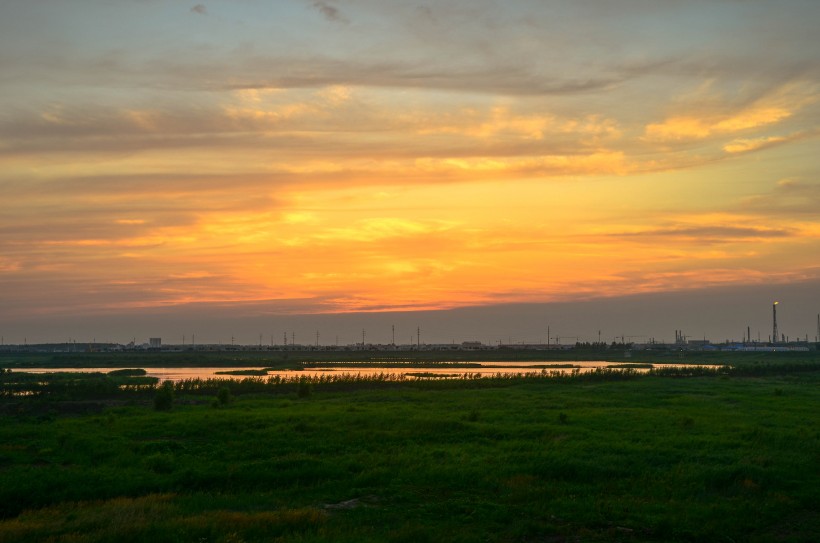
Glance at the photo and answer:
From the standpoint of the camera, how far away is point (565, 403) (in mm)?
48062

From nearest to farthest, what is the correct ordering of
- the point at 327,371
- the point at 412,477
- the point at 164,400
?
the point at 412,477 → the point at 164,400 → the point at 327,371

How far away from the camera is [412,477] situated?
931 inches

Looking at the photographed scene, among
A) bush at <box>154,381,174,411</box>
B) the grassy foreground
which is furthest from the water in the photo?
the grassy foreground

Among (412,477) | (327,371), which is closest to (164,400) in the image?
(412,477)

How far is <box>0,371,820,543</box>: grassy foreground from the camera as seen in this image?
59.2 feet

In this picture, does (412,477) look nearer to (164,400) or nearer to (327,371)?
(164,400)

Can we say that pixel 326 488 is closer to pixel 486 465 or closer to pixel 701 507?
pixel 486 465

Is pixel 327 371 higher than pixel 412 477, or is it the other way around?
pixel 412 477

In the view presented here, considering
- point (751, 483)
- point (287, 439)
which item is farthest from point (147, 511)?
point (751, 483)

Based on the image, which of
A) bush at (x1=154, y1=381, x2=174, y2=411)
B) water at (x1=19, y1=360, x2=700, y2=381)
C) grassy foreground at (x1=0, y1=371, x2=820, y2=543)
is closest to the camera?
grassy foreground at (x1=0, y1=371, x2=820, y2=543)

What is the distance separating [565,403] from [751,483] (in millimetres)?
25565

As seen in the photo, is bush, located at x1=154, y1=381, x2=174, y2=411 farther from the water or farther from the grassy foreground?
the water

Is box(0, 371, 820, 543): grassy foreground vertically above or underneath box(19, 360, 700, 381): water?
above

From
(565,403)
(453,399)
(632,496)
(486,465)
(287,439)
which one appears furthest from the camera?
(453,399)
